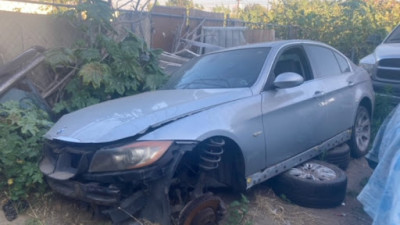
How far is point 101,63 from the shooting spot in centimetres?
629

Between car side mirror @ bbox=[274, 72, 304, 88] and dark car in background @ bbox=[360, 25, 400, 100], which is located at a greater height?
car side mirror @ bbox=[274, 72, 304, 88]

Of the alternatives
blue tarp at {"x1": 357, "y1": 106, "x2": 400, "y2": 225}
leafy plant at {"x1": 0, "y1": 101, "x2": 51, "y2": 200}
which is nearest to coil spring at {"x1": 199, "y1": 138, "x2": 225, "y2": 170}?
blue tarp at {"x1": 357, "y1": 106, "x2": 400, "y2": 225}

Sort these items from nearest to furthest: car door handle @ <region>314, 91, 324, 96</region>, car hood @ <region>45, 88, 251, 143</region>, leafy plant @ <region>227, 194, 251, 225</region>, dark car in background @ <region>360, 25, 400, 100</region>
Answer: car hood @ <region>45, 88, 251, 143</region> < leafy plant @ <region>227, 194, 251, 225</region> < car door handle @ <region>314, 91, 324, 96</region> < dark car in background @ <region>360, 25, 400, 100</region>

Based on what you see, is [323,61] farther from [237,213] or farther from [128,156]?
[128,156]

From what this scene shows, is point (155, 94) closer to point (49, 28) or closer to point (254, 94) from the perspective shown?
point (254, 94)

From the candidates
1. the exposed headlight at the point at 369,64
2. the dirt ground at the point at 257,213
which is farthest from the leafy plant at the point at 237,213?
the exposed headlight at the point at 369,64

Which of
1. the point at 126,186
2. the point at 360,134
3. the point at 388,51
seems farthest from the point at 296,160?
the point at 388,51

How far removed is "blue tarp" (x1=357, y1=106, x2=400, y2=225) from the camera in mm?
2490

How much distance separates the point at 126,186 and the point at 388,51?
6.32m

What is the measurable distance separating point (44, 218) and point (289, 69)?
10.4ft

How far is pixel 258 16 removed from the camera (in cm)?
1355

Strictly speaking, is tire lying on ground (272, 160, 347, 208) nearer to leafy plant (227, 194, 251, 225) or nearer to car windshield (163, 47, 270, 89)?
leafy plant (227, 194, 251, 225)

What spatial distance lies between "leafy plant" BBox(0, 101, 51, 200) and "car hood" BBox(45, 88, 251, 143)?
0.53 m

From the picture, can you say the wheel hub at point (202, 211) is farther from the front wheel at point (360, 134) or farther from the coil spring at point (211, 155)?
the front wheel at point (360, 134)
